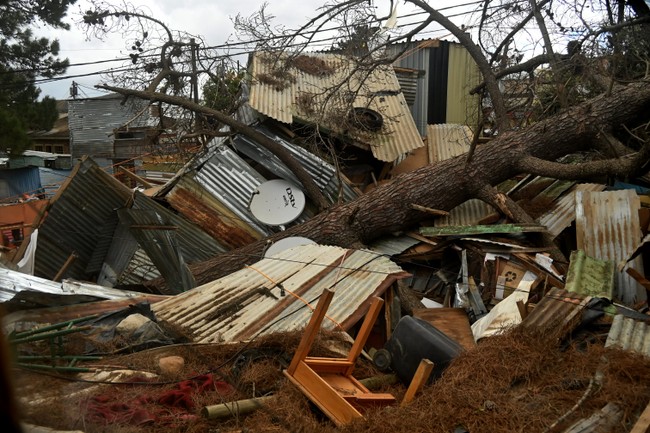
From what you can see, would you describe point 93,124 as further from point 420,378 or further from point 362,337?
point 420,378

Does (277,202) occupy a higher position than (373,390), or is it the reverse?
(277,202)

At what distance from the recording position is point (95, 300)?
6004 millimetres

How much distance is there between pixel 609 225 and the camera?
757 centimetres

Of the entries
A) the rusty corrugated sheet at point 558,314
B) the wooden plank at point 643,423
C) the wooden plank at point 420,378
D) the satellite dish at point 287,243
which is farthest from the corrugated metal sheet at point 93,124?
the wooden plank at point 643,423

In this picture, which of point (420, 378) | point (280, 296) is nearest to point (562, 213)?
point (280, 296)

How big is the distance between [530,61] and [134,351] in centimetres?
840

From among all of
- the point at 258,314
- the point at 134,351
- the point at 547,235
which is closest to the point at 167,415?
the point at 134,351

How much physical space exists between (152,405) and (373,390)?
6.33ft

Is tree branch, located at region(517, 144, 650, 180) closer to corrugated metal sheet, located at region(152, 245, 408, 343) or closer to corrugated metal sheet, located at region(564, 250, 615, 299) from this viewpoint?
corrugated metal sheet, located at region(564, 250, 615, 299)

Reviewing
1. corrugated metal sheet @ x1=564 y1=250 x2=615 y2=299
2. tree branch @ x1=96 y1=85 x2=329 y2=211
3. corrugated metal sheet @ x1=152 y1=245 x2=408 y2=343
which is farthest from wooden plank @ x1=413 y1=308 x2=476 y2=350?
tree branch @ x1=96 y1=85 x2=329 y2=211

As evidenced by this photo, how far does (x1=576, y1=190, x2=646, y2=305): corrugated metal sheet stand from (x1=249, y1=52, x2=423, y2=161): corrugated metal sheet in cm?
449

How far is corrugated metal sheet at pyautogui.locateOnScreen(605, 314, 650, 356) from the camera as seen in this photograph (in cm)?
443

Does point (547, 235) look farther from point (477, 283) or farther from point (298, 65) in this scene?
point (298, 65)

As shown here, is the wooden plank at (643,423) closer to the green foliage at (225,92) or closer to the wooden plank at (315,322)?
the wooden plank at (315,322)
